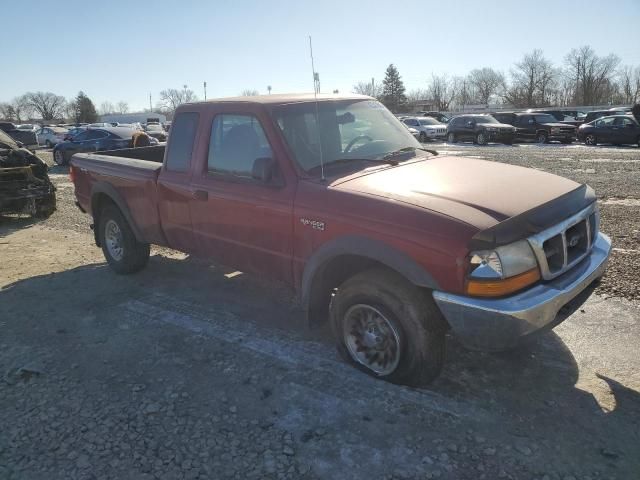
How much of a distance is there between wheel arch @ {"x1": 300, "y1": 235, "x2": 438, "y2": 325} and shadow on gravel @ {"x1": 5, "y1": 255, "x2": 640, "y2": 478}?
1.98ft

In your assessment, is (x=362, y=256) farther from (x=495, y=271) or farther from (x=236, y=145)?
(x=236, y=145)

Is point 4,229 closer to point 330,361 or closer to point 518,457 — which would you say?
point 330,361

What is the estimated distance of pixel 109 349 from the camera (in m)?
4.10

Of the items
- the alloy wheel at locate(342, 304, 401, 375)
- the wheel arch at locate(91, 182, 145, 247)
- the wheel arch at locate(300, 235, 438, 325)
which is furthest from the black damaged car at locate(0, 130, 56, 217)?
the alloy wheel at locate(342, 304, 401, 375)

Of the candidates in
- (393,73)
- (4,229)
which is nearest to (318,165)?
(4,229)

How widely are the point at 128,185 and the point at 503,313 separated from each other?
13.7 ft

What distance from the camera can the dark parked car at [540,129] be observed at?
24672mm

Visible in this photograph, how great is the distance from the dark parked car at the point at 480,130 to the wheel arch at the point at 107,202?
2267 centimetres

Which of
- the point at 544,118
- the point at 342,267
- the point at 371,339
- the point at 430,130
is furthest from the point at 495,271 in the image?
the point at 430,130

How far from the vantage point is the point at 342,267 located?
361cm

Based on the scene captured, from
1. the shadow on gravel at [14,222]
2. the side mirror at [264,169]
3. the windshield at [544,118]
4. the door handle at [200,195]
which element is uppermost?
the windshield at [544,118]

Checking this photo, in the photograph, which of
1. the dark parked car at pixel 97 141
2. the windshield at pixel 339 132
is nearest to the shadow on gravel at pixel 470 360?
the windshield at pixel 339 132

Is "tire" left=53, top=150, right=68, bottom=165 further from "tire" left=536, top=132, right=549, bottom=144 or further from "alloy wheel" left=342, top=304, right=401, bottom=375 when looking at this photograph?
"tire" left=536, top=132, right=549, bottom=144

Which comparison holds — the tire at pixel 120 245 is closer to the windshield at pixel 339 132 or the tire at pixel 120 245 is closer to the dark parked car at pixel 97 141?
the windshield at pixel 339 132
